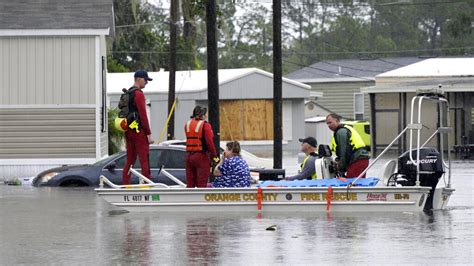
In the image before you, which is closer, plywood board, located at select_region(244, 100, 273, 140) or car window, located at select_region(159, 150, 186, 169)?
car window, located at select_region(159, 150, 186, 169)

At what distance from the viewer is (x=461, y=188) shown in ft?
75.9

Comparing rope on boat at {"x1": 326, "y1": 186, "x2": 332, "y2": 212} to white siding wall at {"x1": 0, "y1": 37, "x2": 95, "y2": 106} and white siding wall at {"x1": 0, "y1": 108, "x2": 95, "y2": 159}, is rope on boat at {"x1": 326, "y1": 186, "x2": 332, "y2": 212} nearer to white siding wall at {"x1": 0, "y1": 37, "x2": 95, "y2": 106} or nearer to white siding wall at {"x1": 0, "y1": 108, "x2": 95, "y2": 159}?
white siding wall at {"x1": 0, "y1": 108, "x2": 95, "y2": 159}

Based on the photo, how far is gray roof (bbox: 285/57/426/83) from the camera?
67500 mm

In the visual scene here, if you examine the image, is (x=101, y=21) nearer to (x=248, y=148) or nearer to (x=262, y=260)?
(x=262, y=260)

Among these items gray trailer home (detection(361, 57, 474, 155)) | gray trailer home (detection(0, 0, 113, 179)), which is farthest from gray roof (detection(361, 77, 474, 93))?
gray trailer home (detection(0, 0, 113, 179))

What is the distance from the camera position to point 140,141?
17641 millimetres

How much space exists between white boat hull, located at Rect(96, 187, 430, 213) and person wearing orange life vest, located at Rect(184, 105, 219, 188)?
97 cm

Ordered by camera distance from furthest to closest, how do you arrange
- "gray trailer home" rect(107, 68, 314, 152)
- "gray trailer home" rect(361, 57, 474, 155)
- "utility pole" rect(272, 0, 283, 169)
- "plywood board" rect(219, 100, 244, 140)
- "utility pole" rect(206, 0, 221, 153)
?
"plywood board" rect(219, 100, 244, 140) → "gray trailer home" rect(107, 68, 314, 152) → "gray trailer home" rect(361, 57, 474, 155) → "utility pole" rect(272, 0, 283, 169) → "utility pole" rect(206, 0, 221, 153)

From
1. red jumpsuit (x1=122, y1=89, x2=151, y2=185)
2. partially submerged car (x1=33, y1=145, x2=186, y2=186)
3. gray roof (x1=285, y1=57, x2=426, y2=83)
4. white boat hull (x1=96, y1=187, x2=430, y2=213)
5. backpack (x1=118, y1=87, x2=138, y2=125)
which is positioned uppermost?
gray roof (x1=285, y1=57, x2=426, y2=83)

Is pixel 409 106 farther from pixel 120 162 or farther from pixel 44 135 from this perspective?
pixel 120 162

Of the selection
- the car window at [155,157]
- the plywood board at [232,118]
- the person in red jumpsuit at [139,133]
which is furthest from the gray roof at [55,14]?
the plywood board at [232,118]

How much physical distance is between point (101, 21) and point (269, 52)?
2829 inches

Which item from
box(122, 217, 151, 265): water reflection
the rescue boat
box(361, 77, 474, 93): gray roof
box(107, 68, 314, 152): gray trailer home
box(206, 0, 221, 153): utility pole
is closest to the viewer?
box(122, 217, 151, 265): water reflection

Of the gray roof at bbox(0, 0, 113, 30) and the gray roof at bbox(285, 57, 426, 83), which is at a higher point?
the gray roof at bbox(285, 57, 426, 83)
